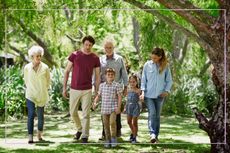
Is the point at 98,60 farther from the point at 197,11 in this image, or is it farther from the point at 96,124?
the point at 96,124

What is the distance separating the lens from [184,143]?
9094 millimetres

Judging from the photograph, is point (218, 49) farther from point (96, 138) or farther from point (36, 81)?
point (96, 138)

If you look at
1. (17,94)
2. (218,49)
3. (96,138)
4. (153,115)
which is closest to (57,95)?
(17,94)

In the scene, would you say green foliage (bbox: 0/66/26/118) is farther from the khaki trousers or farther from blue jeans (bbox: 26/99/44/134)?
the khaki trousers

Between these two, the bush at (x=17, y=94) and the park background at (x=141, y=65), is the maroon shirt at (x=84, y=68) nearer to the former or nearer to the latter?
the park background at (x=141, y=65)

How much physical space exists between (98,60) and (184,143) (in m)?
1.90

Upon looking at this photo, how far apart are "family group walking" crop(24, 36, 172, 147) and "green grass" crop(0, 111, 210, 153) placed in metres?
0.18

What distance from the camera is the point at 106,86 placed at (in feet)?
27.5

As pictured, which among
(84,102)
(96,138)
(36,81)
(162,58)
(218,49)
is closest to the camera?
(218,49)

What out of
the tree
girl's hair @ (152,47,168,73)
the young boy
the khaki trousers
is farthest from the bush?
the tree

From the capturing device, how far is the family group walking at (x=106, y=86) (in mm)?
8352

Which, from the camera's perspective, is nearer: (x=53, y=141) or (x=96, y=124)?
(x=53, y=141)

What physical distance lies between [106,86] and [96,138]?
140 centimetres

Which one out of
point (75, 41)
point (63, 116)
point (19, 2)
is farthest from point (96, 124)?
point (75, 41)
